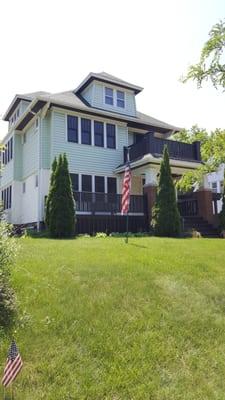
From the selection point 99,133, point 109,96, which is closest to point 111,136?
point 99,133

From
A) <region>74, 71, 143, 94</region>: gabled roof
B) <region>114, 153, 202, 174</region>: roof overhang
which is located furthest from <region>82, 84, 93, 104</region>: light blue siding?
<region>114, 153, 202, 174</region>: roof overhang

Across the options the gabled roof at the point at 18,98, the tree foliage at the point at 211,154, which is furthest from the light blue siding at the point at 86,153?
the tree foliage at the point at 211,154

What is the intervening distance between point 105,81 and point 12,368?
18710 mm

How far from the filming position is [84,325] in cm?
493

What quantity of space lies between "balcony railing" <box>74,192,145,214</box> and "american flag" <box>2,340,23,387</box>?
13221 mm

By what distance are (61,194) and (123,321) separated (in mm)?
9254

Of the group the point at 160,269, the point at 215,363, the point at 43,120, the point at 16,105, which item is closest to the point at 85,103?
the point at 43,120

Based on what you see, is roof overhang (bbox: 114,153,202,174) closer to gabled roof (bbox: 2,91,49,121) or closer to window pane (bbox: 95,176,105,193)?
window pane (bbox: 95,176,105,193)

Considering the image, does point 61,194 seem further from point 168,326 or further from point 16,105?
point 16,105

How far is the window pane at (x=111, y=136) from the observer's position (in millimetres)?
19781

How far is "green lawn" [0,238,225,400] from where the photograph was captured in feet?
13.0

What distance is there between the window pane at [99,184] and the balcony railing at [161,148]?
183 cm

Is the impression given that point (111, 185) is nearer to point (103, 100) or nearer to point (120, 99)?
point (103, 100)

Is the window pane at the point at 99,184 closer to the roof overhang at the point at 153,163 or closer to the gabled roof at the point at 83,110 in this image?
the roof overhang at the point at 153,163
